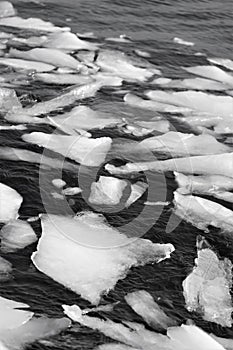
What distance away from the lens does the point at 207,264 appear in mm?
2359

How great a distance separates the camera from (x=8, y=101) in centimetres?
335

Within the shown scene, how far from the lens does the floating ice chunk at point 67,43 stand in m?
4.27

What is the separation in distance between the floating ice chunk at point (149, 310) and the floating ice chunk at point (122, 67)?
1882 millimetres

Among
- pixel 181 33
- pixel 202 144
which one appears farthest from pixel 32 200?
pixel 181 33

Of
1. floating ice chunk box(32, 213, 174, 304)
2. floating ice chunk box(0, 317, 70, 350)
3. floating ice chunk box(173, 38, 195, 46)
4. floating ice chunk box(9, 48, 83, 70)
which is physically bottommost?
floating ice chunk box(0, 317, 70, 350)

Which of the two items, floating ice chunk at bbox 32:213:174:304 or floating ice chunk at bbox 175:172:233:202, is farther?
floating ice chunk at bbox 175:172:233:202

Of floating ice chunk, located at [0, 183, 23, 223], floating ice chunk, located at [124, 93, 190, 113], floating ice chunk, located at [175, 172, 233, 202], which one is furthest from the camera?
floating ice chunk, located at [124, 93, 190, 113]

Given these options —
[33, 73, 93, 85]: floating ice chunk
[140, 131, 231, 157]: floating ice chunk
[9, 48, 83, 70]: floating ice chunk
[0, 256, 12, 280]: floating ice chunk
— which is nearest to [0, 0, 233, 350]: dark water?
[0, 256, 12, 280]: floating ice chunk

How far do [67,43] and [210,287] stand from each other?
96.0 inches

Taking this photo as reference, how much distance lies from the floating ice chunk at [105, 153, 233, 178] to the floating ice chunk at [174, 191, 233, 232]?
24 centimetres

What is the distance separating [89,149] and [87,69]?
1039 millimetres

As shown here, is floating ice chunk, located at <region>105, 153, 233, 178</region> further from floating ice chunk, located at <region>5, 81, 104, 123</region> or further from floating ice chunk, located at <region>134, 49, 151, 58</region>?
floating ice chunk, located at <region>134, 49, 151, 58</region>

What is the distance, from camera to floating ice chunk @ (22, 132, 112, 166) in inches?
117

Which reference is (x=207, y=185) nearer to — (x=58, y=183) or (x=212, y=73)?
(x=58, y=183)
